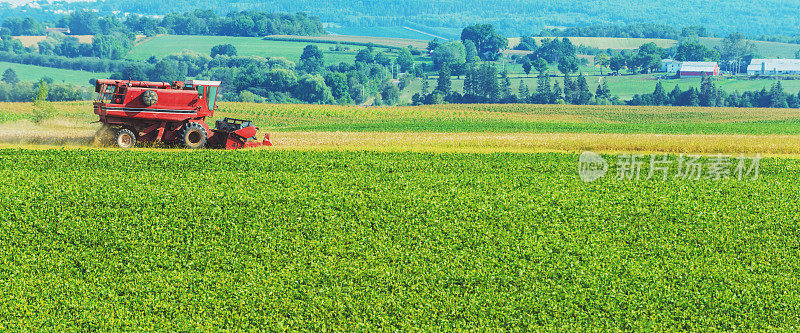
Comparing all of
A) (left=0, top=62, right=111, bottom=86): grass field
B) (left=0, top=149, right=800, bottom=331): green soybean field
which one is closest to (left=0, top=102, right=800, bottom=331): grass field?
(left=0, top=149, right=800, bottom=331): green soybean field

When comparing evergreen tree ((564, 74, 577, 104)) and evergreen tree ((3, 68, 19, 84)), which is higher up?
evergreen tree ((564, 74, 577, 104))

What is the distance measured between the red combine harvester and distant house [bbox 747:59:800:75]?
165 m

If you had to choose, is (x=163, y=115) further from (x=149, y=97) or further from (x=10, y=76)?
(x=10, y=76)

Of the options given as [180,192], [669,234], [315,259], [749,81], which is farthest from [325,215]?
[749,81]

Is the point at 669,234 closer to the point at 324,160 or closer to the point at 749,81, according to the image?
the point at 324,160

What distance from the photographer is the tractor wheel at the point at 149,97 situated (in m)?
27.9

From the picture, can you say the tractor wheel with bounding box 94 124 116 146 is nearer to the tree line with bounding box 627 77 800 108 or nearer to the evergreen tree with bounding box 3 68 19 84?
the tree line with bounding box 627 77 800 108

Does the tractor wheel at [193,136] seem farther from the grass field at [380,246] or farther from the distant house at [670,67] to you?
the distant house at [670,67]

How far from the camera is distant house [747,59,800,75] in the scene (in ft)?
559

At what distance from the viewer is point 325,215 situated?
19.0 meters

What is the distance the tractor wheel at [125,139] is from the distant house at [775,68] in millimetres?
166842

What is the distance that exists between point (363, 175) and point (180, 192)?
5.55 metres

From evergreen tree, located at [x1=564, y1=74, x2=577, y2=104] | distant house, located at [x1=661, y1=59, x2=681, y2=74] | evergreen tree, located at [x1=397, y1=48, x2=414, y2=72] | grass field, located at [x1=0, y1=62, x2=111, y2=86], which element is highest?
distant house, located at [x1=661, y1=59, x2=681, y2=74]

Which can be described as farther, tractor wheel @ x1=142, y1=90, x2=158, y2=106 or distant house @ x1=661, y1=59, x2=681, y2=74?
distant house @ x1=661, y1=59, x2=681, y2=74
